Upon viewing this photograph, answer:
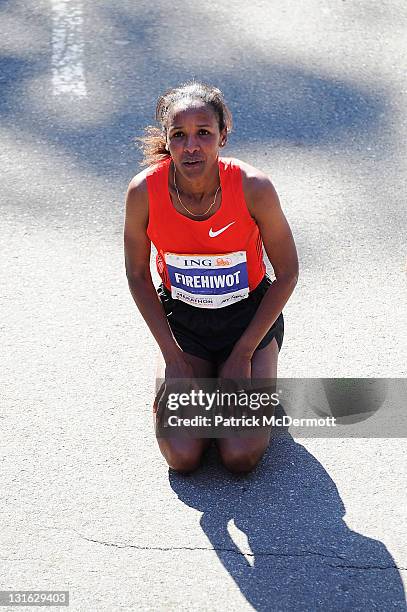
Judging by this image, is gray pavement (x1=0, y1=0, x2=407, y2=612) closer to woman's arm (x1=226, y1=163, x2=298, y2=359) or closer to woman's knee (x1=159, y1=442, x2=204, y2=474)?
woman's knee (x1=159, y1=442, x2=204, y2=474)

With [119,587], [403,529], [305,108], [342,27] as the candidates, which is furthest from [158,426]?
[342,27]

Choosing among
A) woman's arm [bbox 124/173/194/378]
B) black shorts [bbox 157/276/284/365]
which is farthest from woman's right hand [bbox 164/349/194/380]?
black shorts [bbox 157/276/284/365]

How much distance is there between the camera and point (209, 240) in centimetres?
382

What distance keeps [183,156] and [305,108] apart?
8.74ft

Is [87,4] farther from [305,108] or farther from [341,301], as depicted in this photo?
[341,301]

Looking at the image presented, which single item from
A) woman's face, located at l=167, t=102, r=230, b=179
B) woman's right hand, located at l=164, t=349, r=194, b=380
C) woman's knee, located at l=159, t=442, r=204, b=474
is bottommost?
woman's knee, located at l=159, t=442, r=204, b=474

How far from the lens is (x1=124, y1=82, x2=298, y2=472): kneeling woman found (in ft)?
12.1

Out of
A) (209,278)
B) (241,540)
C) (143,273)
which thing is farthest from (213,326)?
(241,540)

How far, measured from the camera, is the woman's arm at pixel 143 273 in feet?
12.6

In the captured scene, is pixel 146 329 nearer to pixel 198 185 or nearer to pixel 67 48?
pixel 198 185

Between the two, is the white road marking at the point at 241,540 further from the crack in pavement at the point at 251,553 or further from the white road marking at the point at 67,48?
the white road marking at the point at 67,48

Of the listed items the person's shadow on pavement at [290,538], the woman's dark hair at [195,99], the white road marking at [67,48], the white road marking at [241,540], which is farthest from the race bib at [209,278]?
the white road marking at [67,48]

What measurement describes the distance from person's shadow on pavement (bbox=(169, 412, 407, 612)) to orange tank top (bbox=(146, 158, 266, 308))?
587mm

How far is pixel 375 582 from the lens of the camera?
10.9 ft
